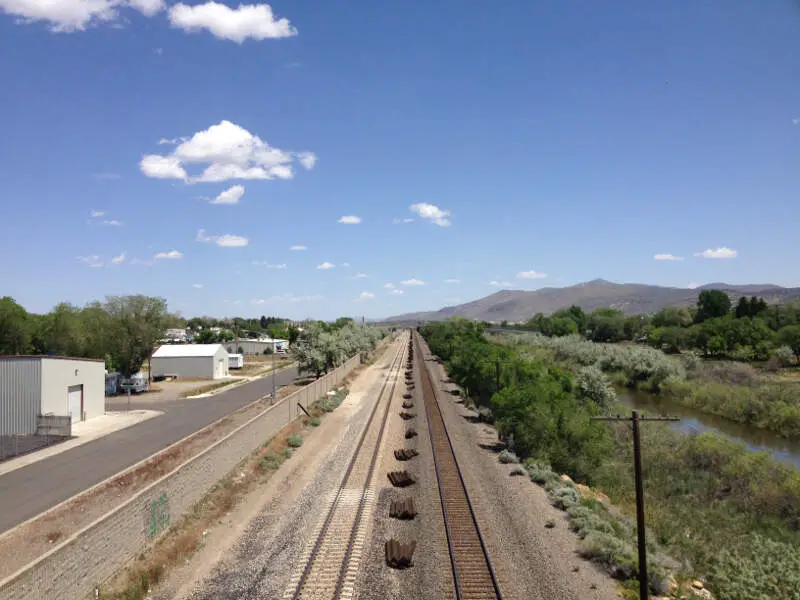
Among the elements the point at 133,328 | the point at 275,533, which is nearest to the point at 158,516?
the point at 275,533

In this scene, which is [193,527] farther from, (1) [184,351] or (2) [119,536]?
(1) [184,351]

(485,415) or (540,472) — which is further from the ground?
(540,472)

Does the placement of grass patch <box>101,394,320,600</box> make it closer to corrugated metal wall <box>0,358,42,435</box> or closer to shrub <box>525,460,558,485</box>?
shrub <box>525,460,558,485</box>

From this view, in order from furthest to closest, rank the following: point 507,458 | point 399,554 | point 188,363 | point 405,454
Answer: point 188,363, point 405,454, point 507,458, point 399,554

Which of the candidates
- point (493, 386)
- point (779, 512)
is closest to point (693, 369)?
point (493, 386)

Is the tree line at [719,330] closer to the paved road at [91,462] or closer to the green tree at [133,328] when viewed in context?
the paved road at [91,462]

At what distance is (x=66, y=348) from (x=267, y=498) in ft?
167

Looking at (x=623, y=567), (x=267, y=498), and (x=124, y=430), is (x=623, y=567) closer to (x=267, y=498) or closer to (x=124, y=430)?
(x=267, y=498)

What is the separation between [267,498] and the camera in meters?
20.6

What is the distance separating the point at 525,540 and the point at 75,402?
31.3 metres

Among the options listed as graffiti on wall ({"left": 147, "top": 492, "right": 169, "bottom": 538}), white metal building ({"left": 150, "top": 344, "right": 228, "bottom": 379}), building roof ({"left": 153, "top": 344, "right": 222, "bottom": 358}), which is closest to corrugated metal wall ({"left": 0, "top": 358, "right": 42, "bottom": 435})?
graffiti on wall ({"left": 147, "top": 492, "right": 169, "bottom": 538})

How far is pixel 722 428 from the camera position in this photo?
40.3 m

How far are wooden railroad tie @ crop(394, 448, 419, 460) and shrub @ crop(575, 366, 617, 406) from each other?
52.4 feet

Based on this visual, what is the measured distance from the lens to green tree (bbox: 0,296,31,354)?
66500mm
